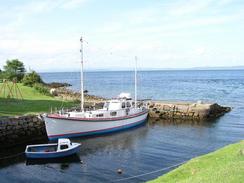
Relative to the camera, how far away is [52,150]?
28.4m

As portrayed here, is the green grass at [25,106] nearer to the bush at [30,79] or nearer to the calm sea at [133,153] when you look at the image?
the calm sea at [133,153]

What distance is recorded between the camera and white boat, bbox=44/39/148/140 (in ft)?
111

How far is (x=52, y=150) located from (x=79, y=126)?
23.7ft

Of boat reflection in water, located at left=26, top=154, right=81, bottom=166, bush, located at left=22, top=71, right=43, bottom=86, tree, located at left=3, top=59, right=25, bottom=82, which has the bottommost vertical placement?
boat reflection in water, located at left=26, top=154, right=81, bottom=166

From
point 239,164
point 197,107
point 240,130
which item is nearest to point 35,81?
point 197,107

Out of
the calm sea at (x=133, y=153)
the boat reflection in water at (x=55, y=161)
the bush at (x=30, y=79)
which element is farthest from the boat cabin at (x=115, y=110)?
the bush at (x=30, y=79)

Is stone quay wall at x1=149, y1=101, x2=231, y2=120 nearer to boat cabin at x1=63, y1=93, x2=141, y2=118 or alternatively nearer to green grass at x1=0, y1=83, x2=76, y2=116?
boat cabin at x1=63, y1=93, x2=141, y2=118

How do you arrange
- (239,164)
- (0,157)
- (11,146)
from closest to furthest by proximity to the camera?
(239,164) → (0,157) → (11,146)

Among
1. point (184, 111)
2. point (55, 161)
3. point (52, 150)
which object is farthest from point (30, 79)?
point (55, 161)

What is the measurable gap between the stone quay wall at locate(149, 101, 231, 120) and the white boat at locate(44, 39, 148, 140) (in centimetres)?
551

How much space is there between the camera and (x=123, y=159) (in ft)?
90.8

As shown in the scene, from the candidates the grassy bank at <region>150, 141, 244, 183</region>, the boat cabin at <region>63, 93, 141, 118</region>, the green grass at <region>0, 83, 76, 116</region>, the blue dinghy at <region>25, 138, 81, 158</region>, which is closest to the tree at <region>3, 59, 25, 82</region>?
the green grass at <region>0, 83, 76, 116</region>

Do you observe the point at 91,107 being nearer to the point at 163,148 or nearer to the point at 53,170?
the point at 163,148

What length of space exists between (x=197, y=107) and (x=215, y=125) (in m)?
6.24
